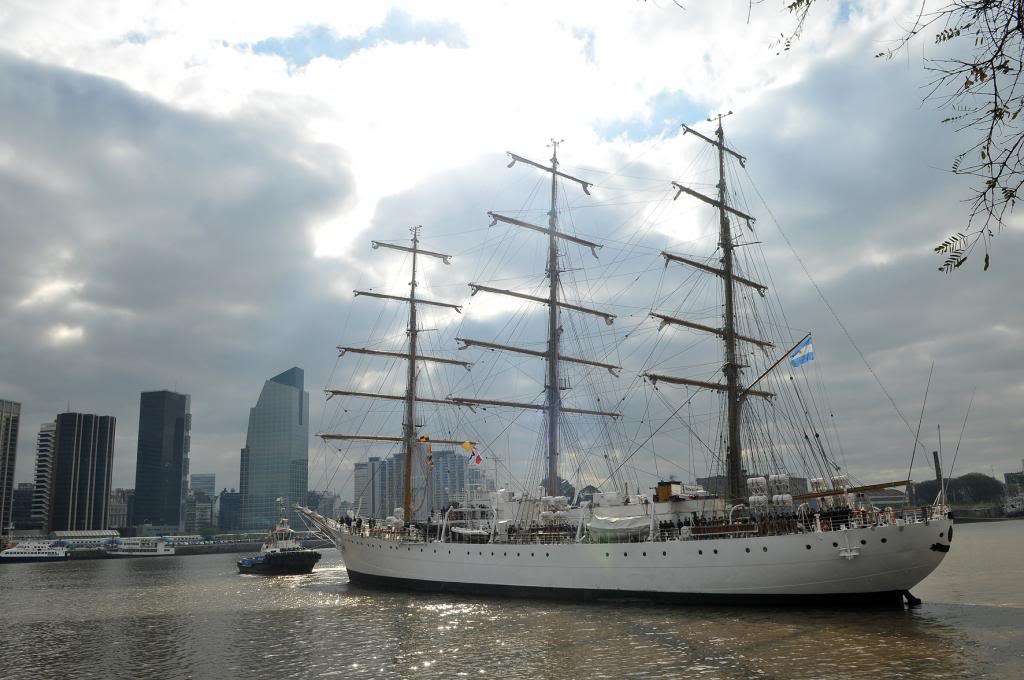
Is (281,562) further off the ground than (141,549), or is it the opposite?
(281,562)

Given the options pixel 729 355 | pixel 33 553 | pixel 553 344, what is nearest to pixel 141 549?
pixel 33 553

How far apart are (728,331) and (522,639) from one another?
75.6ft

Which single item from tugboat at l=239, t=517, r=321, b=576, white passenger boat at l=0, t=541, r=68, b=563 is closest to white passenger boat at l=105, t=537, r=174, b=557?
white passenger boat at l=0, t=541, r=68, b=563

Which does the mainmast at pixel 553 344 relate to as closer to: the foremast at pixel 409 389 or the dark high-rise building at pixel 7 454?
the foremast at pixel 409 389

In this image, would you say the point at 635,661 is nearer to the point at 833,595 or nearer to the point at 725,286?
the point at 833,595

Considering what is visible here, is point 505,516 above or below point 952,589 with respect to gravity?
above

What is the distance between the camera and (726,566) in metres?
28.8

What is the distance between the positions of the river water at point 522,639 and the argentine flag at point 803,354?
1049 cm

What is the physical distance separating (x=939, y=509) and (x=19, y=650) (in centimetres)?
3614

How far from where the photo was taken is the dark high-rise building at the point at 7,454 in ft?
603

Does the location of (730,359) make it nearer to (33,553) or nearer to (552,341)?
(552,341)

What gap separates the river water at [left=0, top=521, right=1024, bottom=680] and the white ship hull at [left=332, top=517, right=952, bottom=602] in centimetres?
85

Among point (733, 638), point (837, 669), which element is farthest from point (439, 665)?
point (837, 669)

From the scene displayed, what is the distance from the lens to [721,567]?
2888cm
